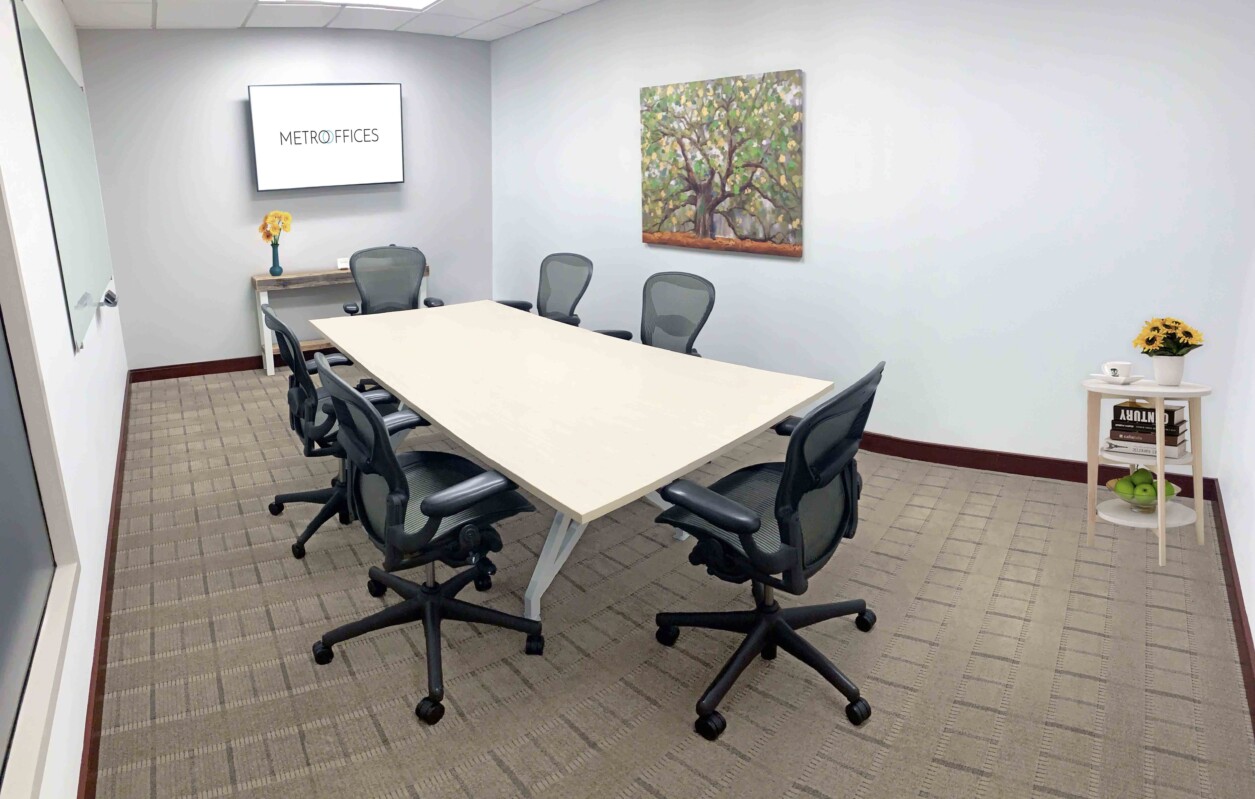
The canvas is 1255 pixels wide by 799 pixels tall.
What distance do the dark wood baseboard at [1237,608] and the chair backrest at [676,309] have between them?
2397 millimetres

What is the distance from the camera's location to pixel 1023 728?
2.25m

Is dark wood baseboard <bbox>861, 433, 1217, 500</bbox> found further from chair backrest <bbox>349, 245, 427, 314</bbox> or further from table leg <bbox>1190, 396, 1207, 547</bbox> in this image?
chair backrest <bbox>349, 245, 427, 314</bbox>

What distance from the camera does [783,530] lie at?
2.12m

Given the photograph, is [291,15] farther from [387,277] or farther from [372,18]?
[387,277]

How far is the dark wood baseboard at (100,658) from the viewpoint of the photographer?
2063 mm

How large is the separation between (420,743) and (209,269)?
5.13m

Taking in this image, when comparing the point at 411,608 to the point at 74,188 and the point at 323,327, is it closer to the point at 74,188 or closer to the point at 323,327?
the point at 323,327

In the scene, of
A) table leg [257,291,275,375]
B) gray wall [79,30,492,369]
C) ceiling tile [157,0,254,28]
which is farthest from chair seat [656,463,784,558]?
gray wall [79,30,492,369]

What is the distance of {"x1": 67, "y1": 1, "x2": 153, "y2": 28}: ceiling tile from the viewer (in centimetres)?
469

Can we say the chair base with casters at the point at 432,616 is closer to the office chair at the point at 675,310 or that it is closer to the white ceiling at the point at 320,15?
the office chair at the point at 675,310

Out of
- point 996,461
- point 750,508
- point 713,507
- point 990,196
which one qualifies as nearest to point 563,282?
point 990,196

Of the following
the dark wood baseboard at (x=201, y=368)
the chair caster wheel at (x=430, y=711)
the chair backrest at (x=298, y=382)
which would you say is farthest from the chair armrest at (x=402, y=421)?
the dark wood baseboard at (x=201, y=368)

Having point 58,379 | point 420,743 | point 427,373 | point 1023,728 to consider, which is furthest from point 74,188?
point 1023,728

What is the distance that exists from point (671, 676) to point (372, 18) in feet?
17.4
